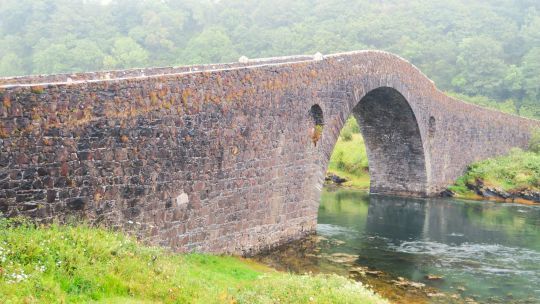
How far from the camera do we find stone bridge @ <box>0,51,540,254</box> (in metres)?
10.3

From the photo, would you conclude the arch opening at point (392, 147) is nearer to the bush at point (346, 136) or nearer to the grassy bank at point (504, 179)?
the grassy bank at point (504, 179)

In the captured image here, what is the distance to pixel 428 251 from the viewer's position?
20031 millimetres

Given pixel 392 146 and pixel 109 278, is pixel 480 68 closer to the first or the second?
pixel 392 146

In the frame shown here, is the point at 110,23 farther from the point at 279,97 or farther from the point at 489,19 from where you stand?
the point at 279,97

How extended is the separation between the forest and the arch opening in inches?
987

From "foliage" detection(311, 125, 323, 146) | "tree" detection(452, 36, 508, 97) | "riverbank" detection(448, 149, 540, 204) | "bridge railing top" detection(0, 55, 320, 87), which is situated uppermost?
"tree" detection(452, 36, 508, 97)

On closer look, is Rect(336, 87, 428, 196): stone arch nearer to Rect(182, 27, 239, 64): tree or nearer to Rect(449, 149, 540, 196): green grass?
Rect(449, 149, 540, 196): green grass

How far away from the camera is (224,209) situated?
49.8 feet

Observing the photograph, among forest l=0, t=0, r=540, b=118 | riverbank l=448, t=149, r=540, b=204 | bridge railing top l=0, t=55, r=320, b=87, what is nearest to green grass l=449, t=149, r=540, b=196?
riverbank l=448, t=149, r=540, b=204

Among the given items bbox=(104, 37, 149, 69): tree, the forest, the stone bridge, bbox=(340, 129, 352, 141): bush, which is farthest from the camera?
bbox=(104, 37, 149, 69): tree

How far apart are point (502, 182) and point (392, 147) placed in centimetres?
678

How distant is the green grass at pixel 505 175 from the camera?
34.1 meters

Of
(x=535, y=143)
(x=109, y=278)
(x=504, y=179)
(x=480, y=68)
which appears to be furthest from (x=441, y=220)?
(x=480, y=68)

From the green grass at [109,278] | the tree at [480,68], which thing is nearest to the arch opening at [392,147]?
the green grass at [109,278]
